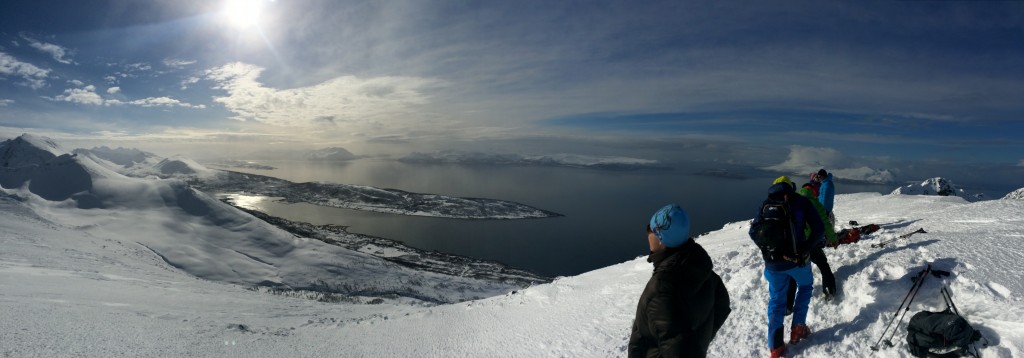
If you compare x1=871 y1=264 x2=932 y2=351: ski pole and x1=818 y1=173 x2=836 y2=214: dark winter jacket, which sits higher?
x1=818 y1=173 x2=836 y2=214: dark winter jacket

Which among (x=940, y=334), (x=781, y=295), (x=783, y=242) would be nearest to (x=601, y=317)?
(x=781, y=295)

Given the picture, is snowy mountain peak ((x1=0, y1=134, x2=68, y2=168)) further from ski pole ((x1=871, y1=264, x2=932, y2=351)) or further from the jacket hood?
ski pole ((x1=871, y1=264, x2=932, y2=351))

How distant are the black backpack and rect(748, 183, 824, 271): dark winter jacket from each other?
1350mm

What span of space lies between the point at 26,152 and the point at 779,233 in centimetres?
24977

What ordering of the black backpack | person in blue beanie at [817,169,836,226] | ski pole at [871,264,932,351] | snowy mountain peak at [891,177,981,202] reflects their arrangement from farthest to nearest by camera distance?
snowy mountain peak at [891,177,981,202], person in blue beanie at [817,169,836,226], ski pole at [871,264,932,351], the black backpack

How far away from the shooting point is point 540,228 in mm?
159250

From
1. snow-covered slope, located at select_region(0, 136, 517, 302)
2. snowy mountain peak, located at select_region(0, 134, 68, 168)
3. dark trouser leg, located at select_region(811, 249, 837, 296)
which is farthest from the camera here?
snowy mountain peak, located at select_region(0, 134, 68, 168)

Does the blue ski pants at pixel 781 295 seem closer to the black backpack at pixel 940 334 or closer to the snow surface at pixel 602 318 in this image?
the snow surface at pixel 602 318

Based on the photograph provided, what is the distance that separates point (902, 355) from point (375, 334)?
975cm

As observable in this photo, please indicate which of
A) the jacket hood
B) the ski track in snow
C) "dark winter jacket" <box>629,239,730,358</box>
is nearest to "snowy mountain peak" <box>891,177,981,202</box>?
the ski track in snow

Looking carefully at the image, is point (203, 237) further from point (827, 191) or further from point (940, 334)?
point (940, 334)

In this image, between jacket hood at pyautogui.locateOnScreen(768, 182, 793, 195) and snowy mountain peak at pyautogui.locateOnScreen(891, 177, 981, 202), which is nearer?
jacket hood at pyautogui.locateOnScreen(768, 182, 793, 195)

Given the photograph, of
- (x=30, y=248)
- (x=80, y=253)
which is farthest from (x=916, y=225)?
(x=80, y=253)

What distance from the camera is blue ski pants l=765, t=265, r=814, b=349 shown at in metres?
5.64
